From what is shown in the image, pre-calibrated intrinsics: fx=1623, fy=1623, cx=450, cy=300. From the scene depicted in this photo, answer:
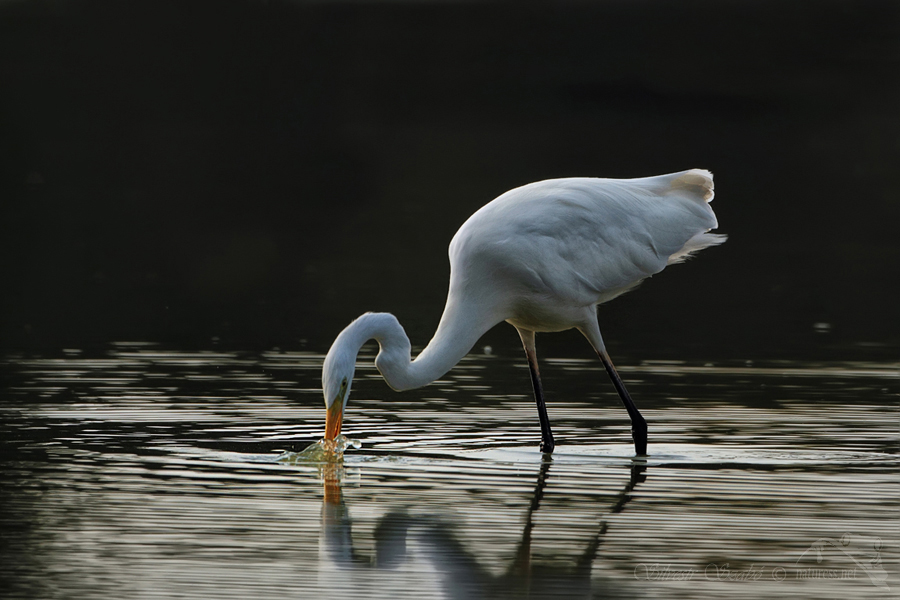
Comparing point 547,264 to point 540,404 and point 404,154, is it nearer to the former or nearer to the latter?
point 540,404

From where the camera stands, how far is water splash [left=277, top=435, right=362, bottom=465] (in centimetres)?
956

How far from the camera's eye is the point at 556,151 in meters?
30.8

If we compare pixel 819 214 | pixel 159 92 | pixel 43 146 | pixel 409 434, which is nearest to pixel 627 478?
pixel 409 434

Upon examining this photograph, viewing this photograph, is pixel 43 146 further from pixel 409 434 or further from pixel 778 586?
pixel 778 586

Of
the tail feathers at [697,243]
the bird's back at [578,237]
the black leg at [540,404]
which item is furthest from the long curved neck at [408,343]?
the tail feathers at [697,243]

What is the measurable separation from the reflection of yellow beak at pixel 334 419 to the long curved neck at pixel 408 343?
0.35 meters

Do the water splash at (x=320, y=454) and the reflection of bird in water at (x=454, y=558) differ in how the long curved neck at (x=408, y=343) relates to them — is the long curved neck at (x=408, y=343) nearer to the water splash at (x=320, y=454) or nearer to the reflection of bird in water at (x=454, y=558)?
the water splash at (x=320, y=454)

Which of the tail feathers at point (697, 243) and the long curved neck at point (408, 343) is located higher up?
the tail feathers at point (697, 243)

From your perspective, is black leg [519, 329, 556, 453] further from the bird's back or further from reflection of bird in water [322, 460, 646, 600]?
reflection of bird in water [322, 460, 646, 600]

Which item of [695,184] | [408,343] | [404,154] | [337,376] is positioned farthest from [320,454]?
[404,154]

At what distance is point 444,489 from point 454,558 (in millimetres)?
1642

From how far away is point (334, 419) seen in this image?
9.41m

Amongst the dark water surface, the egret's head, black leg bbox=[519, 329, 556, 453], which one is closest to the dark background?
the dark water surface

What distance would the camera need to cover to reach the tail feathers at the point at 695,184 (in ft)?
40.9
